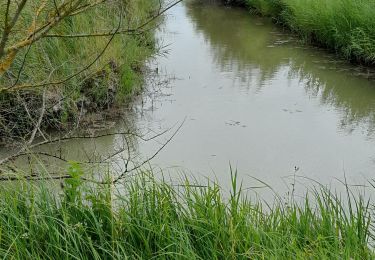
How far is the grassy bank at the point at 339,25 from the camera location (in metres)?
6.09

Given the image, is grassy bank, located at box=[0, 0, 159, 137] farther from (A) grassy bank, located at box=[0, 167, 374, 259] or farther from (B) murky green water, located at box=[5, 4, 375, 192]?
(A) grassy bank, located at box=[0, 167, 374, 259]

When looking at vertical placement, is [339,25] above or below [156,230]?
above

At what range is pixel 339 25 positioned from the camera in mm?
6602

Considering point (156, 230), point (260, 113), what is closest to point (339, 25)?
point (260, 113)

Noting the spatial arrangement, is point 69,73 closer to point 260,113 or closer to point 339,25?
point 260,113

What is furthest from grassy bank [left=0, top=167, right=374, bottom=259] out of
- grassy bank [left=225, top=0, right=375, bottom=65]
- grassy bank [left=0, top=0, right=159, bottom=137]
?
grassy bank [left=225, top=0, right=375, bottom=65]

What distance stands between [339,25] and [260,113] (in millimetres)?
2509

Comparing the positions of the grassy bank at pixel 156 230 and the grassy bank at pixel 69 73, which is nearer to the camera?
the grassy bank at pixel 156 230

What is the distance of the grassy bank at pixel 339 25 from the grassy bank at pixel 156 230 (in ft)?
14.2

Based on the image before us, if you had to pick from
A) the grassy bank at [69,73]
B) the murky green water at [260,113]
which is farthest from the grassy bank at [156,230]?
the grassy bank at [69,73]

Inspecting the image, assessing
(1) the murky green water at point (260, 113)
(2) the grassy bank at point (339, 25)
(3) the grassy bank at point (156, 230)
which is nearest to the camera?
(3) the grassy bank at point (156, 230)

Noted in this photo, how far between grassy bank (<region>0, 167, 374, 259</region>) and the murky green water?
1209mm

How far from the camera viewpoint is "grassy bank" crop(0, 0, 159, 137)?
12.3ft

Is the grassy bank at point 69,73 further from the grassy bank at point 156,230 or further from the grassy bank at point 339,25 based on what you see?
the grassy bank at point 339,25
